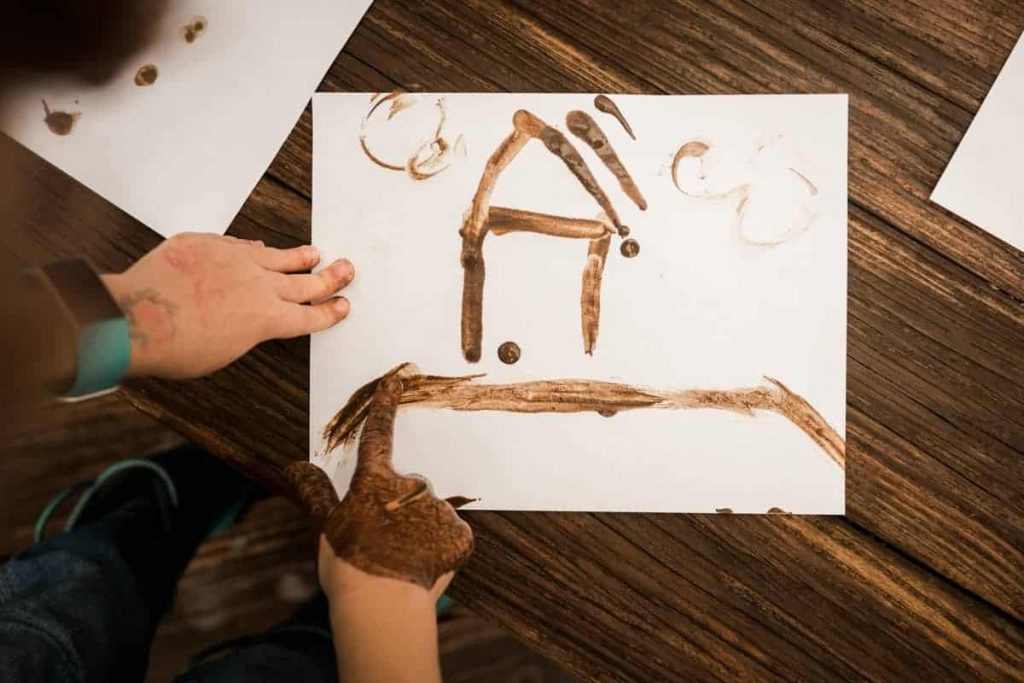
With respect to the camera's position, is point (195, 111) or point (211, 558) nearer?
point (195, 111)

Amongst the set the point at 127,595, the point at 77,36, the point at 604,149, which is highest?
the point at 604,149

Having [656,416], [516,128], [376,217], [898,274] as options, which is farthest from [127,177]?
[898,274]

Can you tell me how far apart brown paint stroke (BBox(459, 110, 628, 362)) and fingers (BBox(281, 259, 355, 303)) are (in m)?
0.09

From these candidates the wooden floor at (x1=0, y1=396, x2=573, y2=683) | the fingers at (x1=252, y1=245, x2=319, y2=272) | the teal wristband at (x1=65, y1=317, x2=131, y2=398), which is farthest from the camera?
the wooden floor at (x1=0, y1=396, x2=573, y2=683)

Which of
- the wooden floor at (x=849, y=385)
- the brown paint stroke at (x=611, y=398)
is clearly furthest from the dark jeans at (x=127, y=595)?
the brown paint stroke at (x=611, y=398)

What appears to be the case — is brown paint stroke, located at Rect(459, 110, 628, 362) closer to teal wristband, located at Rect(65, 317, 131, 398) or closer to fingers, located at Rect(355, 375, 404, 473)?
fingers, located at Rect(355, 375, 404, 473)

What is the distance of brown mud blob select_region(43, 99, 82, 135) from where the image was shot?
23.0 inches

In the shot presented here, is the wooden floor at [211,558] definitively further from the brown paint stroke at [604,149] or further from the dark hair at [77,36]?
the brown paint stroke at [604,149]

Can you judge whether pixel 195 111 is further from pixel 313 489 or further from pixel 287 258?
pixel 313 489

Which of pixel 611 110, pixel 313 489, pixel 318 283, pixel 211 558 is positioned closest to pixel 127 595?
pixel 211 558

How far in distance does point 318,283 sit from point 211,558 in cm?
34

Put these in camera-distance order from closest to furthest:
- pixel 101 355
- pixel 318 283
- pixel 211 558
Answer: pixel 101 355 → pixel 318 283 → pixel 211 558

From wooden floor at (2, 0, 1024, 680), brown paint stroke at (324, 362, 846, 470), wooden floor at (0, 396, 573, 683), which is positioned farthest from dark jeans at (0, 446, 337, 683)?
brown paint stroke at (324, 362, 846, 470)

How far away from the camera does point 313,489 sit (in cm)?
57
